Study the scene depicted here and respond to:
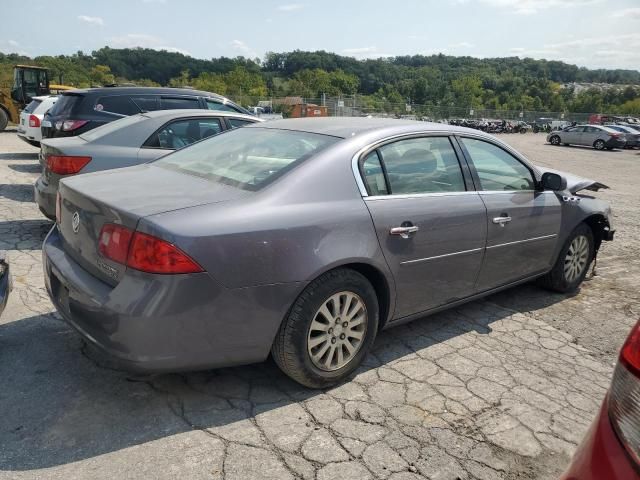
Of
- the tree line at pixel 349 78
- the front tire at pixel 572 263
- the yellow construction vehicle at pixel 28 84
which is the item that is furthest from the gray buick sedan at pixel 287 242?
the tree line at pixel 349 78

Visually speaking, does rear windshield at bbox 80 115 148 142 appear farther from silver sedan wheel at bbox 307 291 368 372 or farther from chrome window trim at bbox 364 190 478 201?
silver sedan wheel at bbox 307 291 368 372

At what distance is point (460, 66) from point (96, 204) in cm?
14083

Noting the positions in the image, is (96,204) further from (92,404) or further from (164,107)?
(164,107)

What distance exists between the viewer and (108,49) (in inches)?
3307

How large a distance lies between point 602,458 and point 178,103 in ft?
24.9

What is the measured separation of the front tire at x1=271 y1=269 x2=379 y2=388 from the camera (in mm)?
2744

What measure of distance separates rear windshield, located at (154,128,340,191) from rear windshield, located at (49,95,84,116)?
14.0 ft

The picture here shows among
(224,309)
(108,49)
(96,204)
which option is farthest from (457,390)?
(108,49)

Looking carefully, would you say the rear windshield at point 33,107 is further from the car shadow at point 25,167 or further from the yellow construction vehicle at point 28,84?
the yellow construction vehicle at point 28,84

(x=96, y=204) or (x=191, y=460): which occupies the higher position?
(x=96, y=204)

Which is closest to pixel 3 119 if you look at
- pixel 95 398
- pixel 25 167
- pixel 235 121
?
pixel 25 167

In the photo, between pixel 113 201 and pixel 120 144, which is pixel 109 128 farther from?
pixel 113 201

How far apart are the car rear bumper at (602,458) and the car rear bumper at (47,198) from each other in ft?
16.2

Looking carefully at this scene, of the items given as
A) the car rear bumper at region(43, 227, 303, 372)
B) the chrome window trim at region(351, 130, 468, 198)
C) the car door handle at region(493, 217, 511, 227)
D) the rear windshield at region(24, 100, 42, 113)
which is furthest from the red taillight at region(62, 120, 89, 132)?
the rear windshield at region(24, 100, 42, 113)
